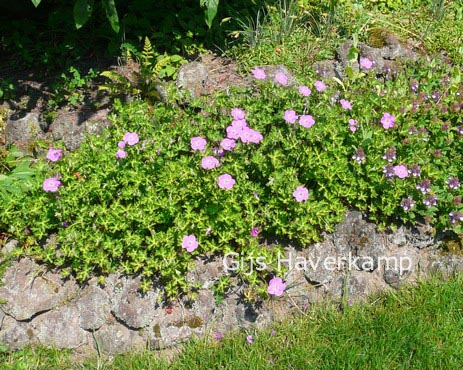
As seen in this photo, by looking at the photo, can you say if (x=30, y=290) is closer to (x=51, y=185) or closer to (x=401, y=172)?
(x=51, y=185)

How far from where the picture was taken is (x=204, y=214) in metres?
3.50

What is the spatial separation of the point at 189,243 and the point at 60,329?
Result: 95 centimetres

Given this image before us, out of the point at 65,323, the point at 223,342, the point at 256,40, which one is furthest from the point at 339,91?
the point at 65,323

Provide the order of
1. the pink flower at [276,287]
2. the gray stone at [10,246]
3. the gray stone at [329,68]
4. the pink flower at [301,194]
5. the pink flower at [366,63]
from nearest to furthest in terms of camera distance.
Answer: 1. the pink flower at [276,287]
2. the pink flower at [301,194]
3. the gray stone at [10,246]
4. the pink flower at [366,63]
5. the gray stone at [329,68]

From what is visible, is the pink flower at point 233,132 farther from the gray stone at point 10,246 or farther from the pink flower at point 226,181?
the gray stone at point 10,246

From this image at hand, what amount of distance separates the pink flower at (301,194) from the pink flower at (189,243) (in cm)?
69

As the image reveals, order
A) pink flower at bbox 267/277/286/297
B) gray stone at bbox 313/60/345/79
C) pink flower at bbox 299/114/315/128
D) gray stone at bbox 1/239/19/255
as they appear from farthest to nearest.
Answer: gray stone at bbox 313/60/345/79, pink flower at bbox 299/114/315/128, gray stone at bbox 1/239/19/255, pink flower at bbox 267/277/286/297

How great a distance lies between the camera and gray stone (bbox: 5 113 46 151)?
421cm

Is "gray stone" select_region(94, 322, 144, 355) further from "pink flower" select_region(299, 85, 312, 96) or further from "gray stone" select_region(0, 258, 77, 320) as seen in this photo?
"pink flower" select_region(299, 85, 312, 96)

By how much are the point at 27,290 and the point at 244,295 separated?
1360mm

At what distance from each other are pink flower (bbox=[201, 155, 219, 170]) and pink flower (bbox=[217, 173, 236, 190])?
0.39ft

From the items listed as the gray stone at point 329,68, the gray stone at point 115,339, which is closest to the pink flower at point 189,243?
the gray stone at point 115,339

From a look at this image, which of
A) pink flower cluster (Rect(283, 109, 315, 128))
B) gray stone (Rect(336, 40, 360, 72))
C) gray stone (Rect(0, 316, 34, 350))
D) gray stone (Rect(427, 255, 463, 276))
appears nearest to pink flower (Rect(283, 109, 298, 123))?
pink flower cluster (Rect(283, 109, 315, 128))

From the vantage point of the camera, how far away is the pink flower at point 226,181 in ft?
11.1
